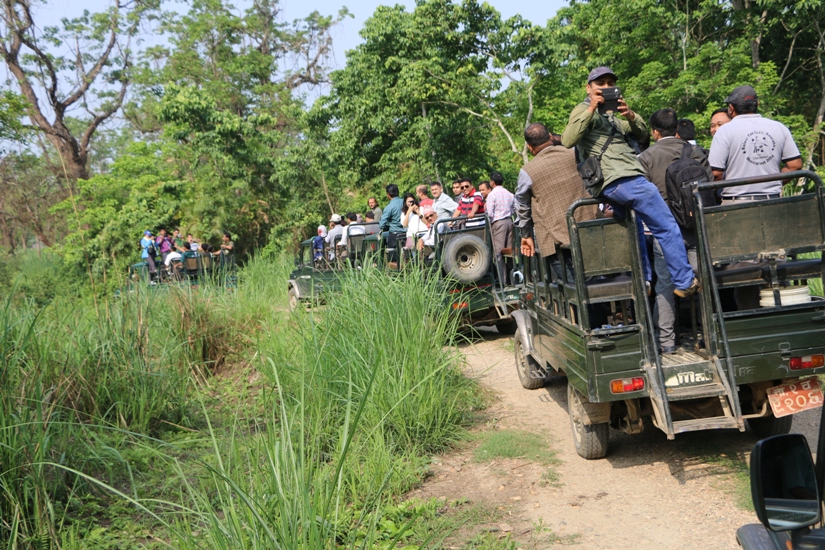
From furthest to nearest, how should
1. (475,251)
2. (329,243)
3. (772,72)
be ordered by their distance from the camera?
(772,72), (329,243), (475,251)

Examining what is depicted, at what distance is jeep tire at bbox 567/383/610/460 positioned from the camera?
5180 millimetres

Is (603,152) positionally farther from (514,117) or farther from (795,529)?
(514,117)

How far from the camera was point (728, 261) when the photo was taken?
4.69 metres

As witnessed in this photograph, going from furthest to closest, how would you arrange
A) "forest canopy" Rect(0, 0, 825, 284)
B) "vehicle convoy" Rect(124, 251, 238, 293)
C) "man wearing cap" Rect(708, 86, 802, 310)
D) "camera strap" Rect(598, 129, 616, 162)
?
"forest canopy" Rect(0, 0, 825, 284) < "vehicle convoy" Rect(124, 251, 238, 293) < "man wearing cap" Rect(708, 86, 802, 310) < "camera strap" Rect(598, 129, 616, 162)

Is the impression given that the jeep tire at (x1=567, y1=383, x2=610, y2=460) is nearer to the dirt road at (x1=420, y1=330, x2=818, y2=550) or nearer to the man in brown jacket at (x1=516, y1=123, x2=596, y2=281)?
the dirt road at (x1=420, y1=330, x2=818, y2=550)

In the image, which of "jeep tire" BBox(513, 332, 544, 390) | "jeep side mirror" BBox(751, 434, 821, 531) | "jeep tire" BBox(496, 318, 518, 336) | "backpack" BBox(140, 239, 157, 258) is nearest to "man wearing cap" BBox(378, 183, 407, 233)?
"jeep tire" BBox(496, 318, 518, 336)

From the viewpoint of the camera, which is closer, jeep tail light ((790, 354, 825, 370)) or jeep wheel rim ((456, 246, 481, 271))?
jeep tail light ((790, 354, 825, 370))

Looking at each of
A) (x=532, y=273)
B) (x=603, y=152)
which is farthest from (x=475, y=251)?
(x=603, y=152)

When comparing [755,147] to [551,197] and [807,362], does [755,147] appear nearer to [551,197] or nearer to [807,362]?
[551,197]

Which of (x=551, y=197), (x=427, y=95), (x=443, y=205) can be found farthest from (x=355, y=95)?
(x=551, y=197)

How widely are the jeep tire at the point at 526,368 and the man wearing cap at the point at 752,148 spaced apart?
2457mm

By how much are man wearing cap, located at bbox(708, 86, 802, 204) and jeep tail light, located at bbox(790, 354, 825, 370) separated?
1236 mm

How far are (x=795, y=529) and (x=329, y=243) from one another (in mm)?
12327

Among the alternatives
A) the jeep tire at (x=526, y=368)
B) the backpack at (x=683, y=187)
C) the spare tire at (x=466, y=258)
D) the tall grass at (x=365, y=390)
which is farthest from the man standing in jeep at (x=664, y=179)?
the spare tire at (x=466, y=258)
